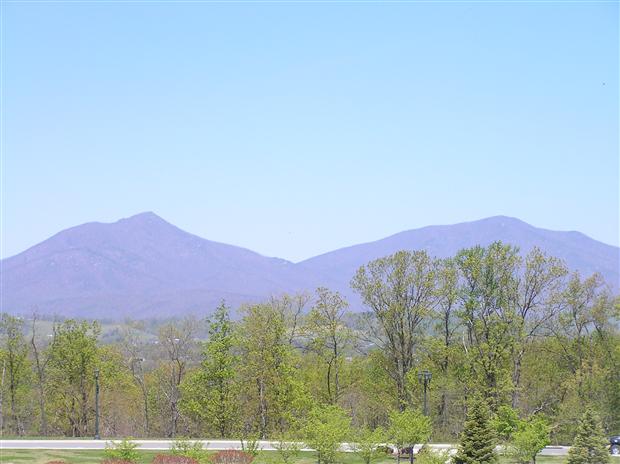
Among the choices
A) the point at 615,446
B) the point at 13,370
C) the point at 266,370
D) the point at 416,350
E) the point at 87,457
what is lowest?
the point at 615,446

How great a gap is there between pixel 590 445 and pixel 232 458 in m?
16.7

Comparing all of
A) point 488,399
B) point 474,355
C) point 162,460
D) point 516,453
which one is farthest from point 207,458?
point 474,355

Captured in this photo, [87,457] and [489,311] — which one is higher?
[489,311]

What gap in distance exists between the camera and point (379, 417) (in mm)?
63938

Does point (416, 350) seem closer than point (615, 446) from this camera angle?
No

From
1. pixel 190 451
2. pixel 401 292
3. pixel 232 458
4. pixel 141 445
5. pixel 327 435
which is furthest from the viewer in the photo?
pixel 401 292

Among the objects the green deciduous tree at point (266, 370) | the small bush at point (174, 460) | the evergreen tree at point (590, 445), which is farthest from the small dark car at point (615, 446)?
the small bush at point (174, 460)

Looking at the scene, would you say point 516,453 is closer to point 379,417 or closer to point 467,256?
point 467,256

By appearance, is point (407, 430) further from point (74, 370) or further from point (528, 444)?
point (74, 370)

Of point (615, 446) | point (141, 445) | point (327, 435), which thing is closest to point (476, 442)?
point (327, 435)

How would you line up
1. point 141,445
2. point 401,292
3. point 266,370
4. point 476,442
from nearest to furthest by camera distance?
point 476,442, point 141,445, point 401,292, point 266,370

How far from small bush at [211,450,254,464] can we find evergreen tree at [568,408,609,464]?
15.3 metres

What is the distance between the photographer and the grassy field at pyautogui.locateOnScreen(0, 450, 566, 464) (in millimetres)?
41969

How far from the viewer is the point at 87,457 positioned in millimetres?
43531
